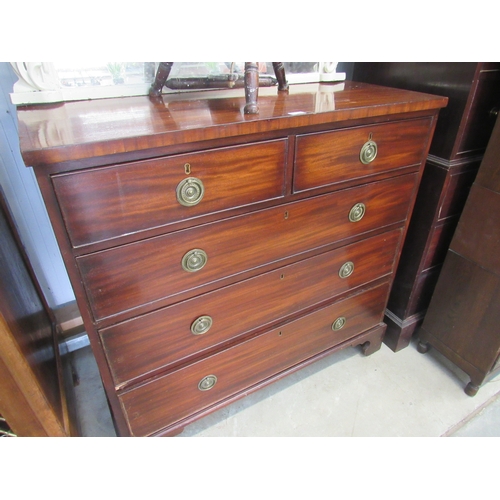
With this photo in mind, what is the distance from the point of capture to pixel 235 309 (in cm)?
104

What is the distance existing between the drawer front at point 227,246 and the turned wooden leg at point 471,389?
0.77 metres

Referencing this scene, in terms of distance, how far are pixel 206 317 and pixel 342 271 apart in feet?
1.60

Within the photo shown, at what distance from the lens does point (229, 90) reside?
1061 mm

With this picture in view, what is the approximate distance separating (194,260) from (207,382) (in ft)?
1.46

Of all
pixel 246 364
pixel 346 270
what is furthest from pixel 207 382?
pixel 346 270

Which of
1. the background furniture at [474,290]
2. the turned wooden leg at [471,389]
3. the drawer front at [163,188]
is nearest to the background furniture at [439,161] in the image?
the background furniture at [474,290]

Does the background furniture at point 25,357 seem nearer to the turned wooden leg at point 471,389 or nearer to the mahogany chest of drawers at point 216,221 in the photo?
the mahogany chest of drawers at point 216,221

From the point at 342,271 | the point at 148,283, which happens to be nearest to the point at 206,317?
the point at 148,283

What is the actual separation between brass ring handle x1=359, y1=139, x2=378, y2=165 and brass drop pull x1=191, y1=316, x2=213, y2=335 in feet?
1.98

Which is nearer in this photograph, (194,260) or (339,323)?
(194,260)

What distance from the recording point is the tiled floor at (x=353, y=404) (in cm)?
129

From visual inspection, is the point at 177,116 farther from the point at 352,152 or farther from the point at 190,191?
the point at 352,152

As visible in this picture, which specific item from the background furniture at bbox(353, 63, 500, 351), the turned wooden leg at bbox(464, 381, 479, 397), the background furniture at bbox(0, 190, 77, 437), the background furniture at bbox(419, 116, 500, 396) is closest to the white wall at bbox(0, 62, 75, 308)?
the background furniture at bbox(0, 190, 77, 437)
